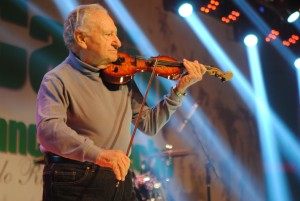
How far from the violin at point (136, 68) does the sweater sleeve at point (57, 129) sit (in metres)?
0.27

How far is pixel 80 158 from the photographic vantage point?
170 cm

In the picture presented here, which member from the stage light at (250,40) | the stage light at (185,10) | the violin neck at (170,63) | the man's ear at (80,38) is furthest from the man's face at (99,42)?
the stage light at (250,40)

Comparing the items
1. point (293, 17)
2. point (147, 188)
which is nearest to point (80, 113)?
point (147, 188)

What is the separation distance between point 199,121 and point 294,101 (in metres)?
1.93

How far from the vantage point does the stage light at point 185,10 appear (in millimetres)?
5676

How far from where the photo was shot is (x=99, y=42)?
6.73ft

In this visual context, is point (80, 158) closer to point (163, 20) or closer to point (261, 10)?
point (163, 20)

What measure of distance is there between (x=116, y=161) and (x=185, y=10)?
170 inches

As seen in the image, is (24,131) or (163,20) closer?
(24,131)

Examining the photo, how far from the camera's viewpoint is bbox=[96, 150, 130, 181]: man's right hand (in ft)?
5.25

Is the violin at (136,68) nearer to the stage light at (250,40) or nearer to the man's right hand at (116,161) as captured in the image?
the man's right hand at (116,161)

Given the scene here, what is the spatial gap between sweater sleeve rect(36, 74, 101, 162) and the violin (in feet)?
0.89

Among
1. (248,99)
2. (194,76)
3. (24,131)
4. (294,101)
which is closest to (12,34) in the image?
(24,131)

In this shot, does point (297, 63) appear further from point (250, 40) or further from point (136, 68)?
point (136, 68)
